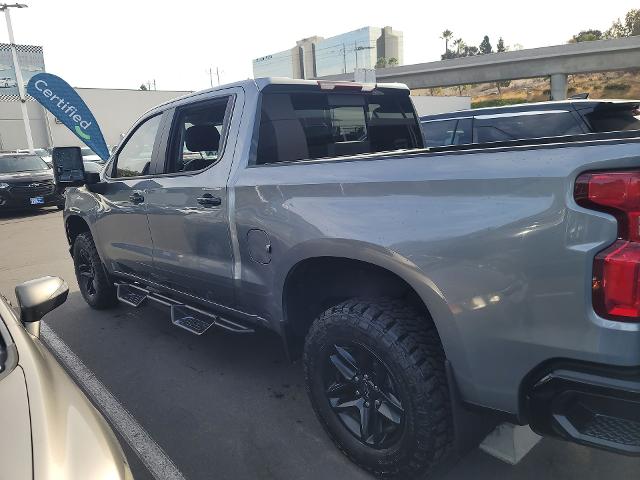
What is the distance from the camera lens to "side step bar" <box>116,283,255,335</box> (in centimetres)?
322

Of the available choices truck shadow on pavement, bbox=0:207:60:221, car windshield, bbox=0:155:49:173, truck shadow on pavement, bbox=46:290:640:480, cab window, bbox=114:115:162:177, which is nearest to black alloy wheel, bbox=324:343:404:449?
truck shadow on pavement, bbox=46:290:640:480

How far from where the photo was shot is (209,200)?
10.1 ft

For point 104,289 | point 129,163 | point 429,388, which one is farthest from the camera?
point 104,289

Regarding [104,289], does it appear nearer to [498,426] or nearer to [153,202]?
[153,202]

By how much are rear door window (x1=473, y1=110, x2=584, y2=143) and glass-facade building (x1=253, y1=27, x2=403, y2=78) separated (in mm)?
119045

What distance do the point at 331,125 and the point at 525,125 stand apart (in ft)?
13.7

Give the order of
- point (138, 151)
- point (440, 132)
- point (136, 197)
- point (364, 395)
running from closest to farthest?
point (364, 395)
point (136, 197)
point (138, 151)
point (440, 132)

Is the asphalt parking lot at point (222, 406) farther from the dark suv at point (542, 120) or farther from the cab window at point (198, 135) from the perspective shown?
the dark suv at point (542, 120)

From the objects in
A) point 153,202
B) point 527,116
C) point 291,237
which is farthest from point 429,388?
point 527,116

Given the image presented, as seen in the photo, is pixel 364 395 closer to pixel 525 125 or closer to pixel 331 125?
pixel 331 125

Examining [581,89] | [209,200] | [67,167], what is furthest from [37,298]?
[581,89]

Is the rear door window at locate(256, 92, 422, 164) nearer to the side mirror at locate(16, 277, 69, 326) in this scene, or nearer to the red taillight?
the side mirror at locate(16, 277, 69, 326)

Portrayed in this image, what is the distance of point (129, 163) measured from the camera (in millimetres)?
4219

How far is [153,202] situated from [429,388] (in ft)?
8.01
